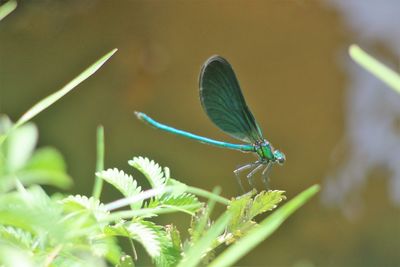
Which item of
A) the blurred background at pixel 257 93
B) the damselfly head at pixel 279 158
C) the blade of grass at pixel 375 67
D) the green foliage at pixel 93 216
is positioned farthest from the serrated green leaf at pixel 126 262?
the blurred background at pixel 257 93

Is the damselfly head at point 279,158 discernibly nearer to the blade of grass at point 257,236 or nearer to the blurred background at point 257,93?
the blade of grass at point 257,236

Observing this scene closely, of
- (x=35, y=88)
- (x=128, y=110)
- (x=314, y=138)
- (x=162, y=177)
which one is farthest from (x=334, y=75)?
(x=162, y=177)

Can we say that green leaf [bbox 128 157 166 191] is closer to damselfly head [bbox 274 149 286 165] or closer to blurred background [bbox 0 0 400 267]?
damselfly head [bbox 274 149 286 165]

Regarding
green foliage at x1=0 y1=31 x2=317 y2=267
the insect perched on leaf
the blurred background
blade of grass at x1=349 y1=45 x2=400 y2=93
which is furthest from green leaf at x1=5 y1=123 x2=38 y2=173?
the blurred background

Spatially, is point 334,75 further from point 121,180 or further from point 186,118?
point 121,180

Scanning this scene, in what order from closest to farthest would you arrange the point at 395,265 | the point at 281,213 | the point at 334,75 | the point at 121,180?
1. the point at 281,213
2. the point at 121,180
3. the point at 395,265
4. the point at 334,75

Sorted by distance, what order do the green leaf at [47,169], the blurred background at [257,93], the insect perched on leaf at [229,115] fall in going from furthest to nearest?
the blurred background at [257,93] → the insect perched on leaf at [229,115] → the green leaf at [47,169]

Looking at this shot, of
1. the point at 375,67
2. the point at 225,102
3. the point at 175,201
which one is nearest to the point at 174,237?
the point at 175,201
